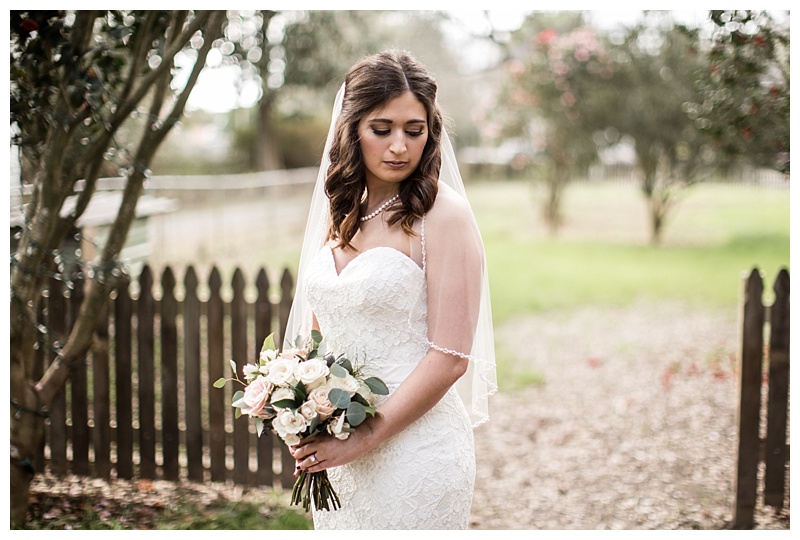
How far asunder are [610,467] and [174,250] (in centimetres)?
901

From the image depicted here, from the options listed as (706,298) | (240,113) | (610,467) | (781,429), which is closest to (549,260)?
(706,298)

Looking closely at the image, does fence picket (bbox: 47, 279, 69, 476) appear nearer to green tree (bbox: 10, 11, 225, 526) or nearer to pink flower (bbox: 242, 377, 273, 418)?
green tree (bbox: 10, 11, 225, 526)

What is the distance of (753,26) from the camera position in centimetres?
454

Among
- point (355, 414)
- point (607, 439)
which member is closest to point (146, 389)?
point (355, 414)

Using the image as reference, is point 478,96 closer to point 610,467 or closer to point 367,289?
point 610,467

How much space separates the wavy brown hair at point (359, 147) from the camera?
2.31m

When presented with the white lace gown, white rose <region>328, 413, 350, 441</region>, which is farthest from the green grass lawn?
white rose <region>328, 413, 350, 441</region>

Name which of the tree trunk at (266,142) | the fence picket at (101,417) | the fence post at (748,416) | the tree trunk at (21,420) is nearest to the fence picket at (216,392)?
the fence picket at (101,417)

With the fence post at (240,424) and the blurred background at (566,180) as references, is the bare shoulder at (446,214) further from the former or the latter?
the blurred background at (566,180)

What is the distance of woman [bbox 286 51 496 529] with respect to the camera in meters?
2.28

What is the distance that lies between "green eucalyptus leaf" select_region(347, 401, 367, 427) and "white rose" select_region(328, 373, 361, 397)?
0.15ft

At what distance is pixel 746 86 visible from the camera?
17.1 feet

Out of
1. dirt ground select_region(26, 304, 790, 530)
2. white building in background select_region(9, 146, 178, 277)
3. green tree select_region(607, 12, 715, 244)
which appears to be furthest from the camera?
green tree select_region(607, 12, 715, 244)

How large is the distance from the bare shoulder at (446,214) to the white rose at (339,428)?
2.08 ft
